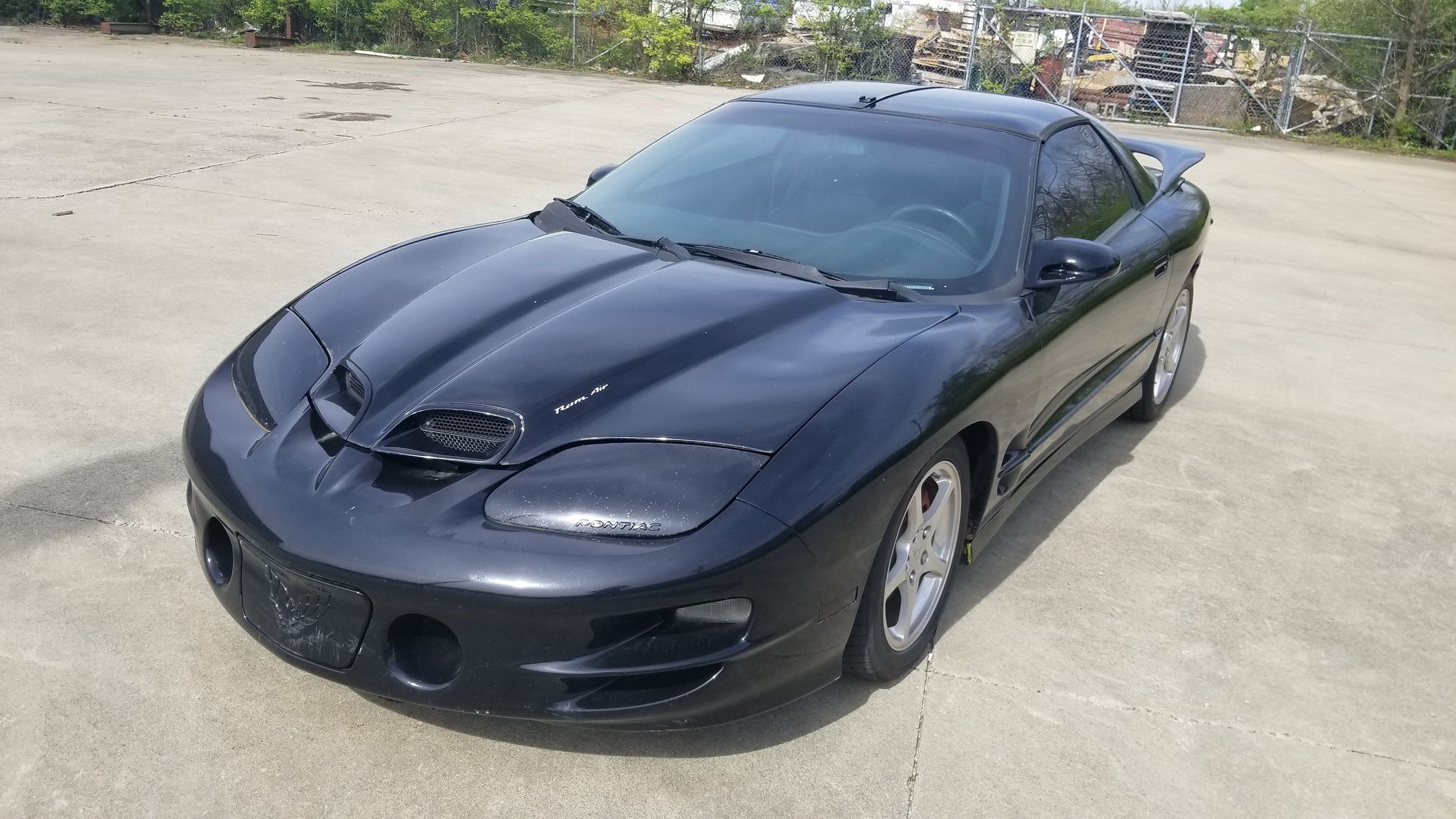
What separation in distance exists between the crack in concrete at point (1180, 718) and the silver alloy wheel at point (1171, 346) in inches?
91.9

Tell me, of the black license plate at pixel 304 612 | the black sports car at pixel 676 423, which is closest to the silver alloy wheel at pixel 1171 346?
the black sports car at pixel 676 423

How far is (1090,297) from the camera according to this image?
3939mm

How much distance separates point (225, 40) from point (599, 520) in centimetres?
2498

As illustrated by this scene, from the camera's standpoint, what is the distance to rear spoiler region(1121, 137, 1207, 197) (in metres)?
5.38

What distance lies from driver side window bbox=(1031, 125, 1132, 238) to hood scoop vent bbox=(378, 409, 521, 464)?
191 cm

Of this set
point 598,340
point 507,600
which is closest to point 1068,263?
point 598,340

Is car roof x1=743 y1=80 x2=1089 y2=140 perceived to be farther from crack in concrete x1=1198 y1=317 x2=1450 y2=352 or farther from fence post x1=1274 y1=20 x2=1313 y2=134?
fence post x1=1274 y1=20 x2=1313 y2=134

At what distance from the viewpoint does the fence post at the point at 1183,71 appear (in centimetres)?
2080

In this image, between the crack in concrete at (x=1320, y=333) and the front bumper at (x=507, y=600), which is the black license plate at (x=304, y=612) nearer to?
the front bumper at (x=507, y=600)

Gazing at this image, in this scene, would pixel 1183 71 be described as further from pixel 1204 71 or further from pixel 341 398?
pixel 341 398

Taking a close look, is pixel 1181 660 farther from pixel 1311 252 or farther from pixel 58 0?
pixel 58 0

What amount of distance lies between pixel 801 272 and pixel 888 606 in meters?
1.02

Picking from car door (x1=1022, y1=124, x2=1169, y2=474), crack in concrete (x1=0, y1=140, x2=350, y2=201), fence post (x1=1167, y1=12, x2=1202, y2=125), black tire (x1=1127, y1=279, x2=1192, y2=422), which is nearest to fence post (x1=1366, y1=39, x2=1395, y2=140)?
fence post (x1=1167, y1=12, x2=1202, y2=125)

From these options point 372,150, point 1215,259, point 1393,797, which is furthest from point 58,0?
point 1393,797
